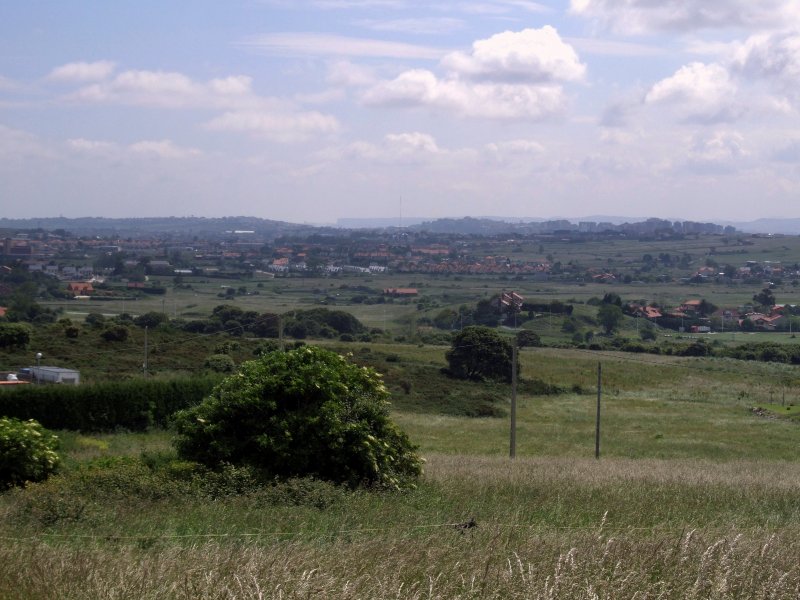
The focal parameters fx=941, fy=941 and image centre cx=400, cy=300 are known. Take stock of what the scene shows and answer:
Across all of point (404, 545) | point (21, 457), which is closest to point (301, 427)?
point (21, 457)

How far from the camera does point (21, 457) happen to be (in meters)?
11.9

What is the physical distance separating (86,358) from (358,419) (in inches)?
1013

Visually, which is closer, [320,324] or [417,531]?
[417,531]

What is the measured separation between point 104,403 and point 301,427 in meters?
13.3

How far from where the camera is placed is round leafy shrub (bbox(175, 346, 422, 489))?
36.3 ft

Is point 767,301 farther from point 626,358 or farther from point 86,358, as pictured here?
point 86,358

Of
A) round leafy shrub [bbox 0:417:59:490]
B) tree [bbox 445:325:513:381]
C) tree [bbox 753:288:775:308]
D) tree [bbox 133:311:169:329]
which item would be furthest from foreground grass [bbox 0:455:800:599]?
tree [bbox 753:288:775:308]

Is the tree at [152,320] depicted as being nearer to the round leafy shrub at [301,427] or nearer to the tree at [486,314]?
the tree at [486,314]

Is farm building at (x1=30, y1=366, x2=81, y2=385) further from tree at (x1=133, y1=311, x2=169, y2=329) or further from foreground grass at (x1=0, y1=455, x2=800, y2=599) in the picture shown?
tree at (x1=133, y1=311, x2=169, y2=329)

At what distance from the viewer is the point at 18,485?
11711 millimetres

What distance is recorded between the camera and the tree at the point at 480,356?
135 feet

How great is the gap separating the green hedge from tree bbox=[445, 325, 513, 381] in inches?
718

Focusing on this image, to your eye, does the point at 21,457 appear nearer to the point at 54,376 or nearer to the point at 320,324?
the point at 54,376

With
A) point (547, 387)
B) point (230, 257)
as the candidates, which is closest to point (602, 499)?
point (547, 387)
